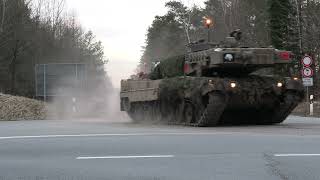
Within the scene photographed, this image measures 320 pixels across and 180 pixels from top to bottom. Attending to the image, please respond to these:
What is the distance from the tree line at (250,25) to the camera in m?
44.4

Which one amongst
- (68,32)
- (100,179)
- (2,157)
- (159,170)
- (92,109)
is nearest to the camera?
(100,179)

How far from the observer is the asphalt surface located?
9.11 m

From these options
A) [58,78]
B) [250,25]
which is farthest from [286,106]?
[250,25]

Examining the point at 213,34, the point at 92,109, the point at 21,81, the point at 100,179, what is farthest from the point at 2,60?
the point at 100,179

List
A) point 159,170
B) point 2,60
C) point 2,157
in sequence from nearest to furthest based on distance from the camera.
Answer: point 159,170
point 2,157
point 2,60

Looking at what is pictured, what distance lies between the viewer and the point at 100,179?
28.8ft

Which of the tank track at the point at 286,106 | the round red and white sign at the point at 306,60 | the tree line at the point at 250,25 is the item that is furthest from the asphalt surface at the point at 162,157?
the round red and white sign at the point at 306,60

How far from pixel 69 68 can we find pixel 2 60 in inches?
866

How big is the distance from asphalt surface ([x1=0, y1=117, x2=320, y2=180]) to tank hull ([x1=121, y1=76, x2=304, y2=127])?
4.06m

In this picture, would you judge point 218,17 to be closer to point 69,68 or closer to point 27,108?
point 69,68

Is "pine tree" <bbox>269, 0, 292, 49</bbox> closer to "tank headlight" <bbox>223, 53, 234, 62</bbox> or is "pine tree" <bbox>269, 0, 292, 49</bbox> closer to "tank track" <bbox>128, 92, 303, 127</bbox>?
"tank track" <bbox>128, 92, 303, 127</bbox>

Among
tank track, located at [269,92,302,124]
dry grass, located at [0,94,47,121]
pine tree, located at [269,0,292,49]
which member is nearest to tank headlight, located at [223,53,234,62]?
tank track, located at [269,92,302,124]

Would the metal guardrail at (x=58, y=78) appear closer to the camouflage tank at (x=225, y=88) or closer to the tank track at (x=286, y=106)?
the camouflage tank at (x=225, y=88)

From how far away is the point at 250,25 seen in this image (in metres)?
59.1
